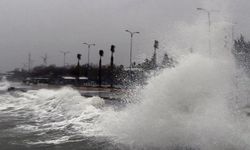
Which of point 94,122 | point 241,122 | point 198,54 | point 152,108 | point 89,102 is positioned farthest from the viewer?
point 89,102

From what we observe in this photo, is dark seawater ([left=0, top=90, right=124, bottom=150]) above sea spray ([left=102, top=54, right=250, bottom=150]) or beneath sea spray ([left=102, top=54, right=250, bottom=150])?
beneath

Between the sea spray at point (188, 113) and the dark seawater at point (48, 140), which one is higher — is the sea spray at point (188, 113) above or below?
above

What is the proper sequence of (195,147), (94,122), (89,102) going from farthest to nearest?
(89,102), (94,122), (195,147)

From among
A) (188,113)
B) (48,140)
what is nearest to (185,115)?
(188,113)

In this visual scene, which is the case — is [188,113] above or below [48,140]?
above

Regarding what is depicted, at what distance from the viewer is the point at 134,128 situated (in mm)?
11992

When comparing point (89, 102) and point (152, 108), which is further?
point (89, 102)

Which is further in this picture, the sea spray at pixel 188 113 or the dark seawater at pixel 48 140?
the dark seawater at pixel 48 140

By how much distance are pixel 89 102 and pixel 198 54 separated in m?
12.1

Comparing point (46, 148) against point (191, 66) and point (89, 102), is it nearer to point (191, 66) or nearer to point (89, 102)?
point (191, 66)

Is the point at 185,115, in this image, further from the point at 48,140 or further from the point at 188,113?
the point at 48,140

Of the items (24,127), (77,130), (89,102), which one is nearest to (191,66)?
(77,130)

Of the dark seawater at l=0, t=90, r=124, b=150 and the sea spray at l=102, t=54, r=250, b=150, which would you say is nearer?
the sea spray at l=102, t=54, r=250, b=150

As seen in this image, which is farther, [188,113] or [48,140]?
[48,140]
